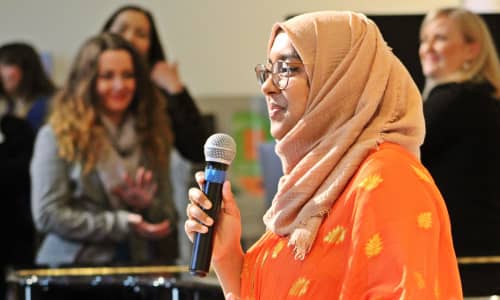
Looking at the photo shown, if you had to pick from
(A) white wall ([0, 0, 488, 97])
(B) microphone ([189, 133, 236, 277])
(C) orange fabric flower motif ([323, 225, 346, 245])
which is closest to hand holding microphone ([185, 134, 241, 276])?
(B) microphone ([189, 133, 236, 277])

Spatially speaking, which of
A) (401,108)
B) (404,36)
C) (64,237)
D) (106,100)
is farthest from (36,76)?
(401,108)

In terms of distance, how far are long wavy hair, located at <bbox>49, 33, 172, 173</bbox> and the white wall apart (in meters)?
1.30

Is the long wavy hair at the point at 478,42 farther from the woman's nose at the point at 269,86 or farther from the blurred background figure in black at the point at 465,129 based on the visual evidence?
the woman's nose at the point at 269,86

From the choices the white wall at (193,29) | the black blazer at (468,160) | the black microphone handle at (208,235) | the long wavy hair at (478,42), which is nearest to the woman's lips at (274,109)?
the black microphone handle at (208,235)

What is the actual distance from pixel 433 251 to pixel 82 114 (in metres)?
2.39

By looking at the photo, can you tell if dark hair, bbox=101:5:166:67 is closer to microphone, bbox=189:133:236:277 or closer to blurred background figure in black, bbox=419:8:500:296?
blurred background figure in black, bbox=419:8:500:296

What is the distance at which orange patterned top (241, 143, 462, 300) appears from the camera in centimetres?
154

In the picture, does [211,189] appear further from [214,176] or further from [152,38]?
[152,38]

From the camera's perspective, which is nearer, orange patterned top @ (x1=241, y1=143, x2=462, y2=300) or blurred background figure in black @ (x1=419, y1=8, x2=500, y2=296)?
orange patterned top @ (x1=241, y1=143, x2=462, y2=300)

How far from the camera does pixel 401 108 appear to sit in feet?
5.55

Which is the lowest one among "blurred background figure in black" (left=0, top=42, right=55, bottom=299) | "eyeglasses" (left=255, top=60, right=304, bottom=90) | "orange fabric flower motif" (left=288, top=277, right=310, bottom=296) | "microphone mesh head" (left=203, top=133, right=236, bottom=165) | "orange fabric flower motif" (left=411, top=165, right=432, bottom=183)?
"blurred background figure in black" (left=0, top=42, right=55, bottom=299)

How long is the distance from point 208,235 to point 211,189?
81 millimetres

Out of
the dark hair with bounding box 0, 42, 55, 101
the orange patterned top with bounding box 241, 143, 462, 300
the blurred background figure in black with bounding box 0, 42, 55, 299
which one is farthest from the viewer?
the dark hair with bounding box 0, 42, 55, 101

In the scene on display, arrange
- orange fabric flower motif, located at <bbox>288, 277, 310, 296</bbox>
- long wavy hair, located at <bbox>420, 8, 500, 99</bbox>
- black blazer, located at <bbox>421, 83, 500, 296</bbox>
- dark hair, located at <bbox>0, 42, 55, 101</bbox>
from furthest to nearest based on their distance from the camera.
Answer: dark hair, located at <bbox>0, 42, 55, 101</bbox> → long wavy hair, located at <bbox>420, 8, 500, 99</bbox> → black blazer, located at <bbox>421, 83, 500, 296</bbox> → orange fabric flower motif, located at <bbox>288, 277, 310, 296</bbox>
